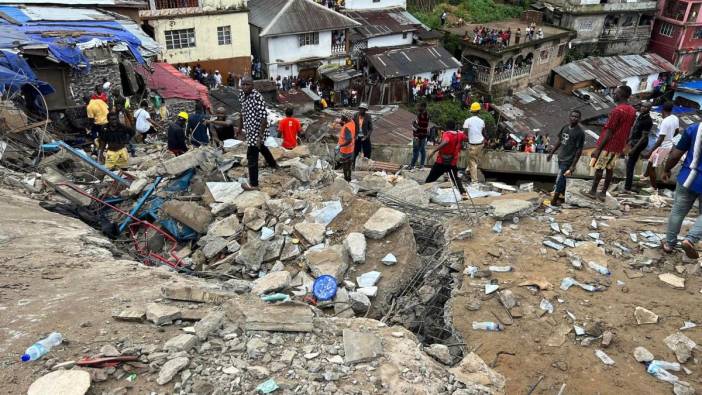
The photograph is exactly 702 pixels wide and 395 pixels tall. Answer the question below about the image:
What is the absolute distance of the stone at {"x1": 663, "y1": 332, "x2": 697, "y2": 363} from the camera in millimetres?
4891

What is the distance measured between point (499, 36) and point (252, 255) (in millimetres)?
25757

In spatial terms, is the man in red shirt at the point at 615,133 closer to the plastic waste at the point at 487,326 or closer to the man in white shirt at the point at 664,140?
the man in white shirt at the point at 664,140

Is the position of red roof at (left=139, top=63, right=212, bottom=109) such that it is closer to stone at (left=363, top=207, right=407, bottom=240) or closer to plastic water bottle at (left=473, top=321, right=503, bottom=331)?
stone at (left=363, top=207, right=407, bottom=240)

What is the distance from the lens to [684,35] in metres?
33.5

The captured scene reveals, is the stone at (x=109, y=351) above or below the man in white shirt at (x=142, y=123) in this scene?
above

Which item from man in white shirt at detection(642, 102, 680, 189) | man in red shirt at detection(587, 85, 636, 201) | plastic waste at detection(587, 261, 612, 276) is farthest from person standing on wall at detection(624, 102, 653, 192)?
plastic waste at detection(587, 261, 612, 276)

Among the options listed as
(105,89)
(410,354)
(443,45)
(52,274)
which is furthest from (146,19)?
(410,354)

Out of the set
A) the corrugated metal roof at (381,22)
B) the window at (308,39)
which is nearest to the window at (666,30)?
the corrugated metal roof at (381,22)

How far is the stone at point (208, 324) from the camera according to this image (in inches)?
161

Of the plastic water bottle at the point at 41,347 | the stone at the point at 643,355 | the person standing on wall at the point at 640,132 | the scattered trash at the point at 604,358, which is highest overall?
the person standing on wall at the point at 640,132

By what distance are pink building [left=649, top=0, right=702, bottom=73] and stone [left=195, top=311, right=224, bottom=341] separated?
124 ft

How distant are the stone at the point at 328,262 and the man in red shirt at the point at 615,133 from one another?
4123mm

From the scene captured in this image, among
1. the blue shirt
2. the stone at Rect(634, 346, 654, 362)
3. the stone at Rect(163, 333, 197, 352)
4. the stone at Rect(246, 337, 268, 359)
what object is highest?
the blue shirt

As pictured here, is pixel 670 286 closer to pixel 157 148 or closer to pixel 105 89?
pixel 157 148
